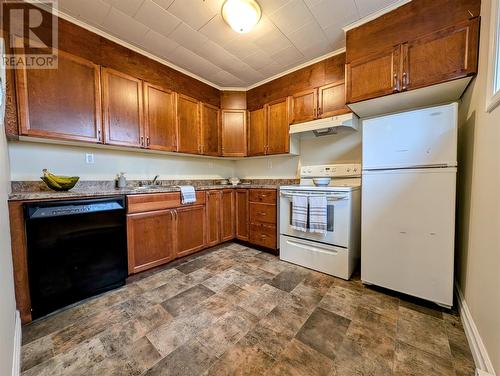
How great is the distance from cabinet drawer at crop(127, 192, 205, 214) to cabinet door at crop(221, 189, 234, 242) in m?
0.74

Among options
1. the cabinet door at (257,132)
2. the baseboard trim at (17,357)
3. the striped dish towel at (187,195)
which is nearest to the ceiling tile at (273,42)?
the cabinet door at (257,132)

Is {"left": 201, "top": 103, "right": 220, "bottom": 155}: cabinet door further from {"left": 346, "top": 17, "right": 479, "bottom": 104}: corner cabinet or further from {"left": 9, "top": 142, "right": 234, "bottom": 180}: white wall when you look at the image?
{"left": 346, "top": 17, "right": 479, "bottom": 104}: corner cabinet

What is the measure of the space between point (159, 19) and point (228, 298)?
2.65 meters

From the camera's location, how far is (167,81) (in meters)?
2.61

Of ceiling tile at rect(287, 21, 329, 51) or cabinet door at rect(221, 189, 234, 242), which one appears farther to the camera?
cabinet door at rect(221, 189, 234, 242)

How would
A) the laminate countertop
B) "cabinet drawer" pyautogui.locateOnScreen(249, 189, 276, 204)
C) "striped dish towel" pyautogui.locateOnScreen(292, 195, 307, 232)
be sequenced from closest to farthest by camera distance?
the laminate countertop, "striped dish towel" pyautogui.locateOnScreen(292, 195, 307, 232), "cabinet drawer" pyautogui.locateOnScreen(249, 189, 276, 204)

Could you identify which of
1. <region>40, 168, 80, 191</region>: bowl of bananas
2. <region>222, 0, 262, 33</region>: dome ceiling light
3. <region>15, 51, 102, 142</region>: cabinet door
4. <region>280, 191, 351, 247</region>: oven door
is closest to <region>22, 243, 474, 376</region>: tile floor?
<region>280, 191, 351, 247</region>: oven door

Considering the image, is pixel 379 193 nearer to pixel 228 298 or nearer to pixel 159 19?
pixel 228 298

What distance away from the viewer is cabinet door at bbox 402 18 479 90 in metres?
1.46

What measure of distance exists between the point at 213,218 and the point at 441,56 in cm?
282

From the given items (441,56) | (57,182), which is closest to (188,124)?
(57,182)

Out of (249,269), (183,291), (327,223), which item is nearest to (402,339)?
(327,223)

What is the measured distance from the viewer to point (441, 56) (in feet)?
5.14

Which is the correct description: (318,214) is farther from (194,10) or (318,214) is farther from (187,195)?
(194,10)
